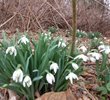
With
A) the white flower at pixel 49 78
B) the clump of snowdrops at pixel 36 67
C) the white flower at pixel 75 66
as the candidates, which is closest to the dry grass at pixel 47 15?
the clump of snowdrops at pixel 36 67

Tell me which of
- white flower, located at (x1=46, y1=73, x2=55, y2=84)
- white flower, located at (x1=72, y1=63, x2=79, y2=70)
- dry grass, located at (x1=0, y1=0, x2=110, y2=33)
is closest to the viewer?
white flower, located at (x1=46, y1=73, x2=55, y2=84)

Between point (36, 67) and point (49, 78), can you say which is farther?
point (36, 67)

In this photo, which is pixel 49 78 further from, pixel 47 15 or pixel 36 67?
pixel 47 15

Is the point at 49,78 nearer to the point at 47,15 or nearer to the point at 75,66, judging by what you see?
the point at 75,66

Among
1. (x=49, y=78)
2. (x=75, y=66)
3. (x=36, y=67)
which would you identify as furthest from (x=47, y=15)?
(x=49, y=78)

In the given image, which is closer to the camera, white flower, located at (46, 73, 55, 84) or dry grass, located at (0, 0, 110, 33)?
white flower, located at (46, 73, 55, 84)

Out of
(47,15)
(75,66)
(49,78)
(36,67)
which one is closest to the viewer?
(49,78)

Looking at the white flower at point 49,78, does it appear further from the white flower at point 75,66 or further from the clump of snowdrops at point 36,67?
the white flower at point 75,66

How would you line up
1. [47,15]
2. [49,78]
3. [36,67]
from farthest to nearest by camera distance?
[47,15]
[36,67]
[49,78]

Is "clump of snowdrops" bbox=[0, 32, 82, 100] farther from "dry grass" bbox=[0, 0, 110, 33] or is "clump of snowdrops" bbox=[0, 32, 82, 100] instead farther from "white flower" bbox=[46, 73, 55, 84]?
"dry grass" bbox=[0, 0, 110, 33]

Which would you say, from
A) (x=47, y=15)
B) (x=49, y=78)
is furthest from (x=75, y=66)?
(x=47, y=15)

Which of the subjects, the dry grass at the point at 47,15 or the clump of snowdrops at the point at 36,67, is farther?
the dry grass at the point at 47,15

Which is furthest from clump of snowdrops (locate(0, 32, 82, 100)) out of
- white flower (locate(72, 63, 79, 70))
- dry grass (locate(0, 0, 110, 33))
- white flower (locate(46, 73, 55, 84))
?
dry grass (locate(0, 0, 110, 33))

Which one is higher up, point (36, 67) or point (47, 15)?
point (36, 67)
